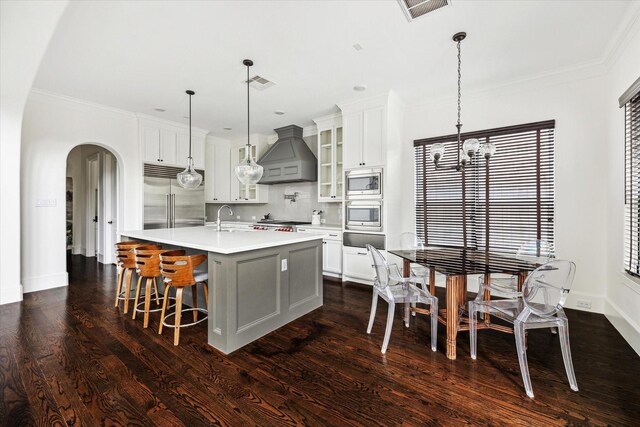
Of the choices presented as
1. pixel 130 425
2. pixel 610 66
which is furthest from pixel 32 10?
pixel 610 66

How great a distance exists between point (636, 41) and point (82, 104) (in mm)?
6929

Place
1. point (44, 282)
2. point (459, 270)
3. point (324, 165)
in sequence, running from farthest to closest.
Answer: point (324, 165), point (44, 282), point (459, 270)

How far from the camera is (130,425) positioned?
1.62 meters

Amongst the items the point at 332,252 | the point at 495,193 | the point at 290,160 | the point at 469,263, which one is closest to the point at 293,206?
the point at 290,160

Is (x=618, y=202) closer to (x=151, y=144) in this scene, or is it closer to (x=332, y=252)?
(x=332, y=252)

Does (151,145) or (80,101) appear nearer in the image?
(80,101)

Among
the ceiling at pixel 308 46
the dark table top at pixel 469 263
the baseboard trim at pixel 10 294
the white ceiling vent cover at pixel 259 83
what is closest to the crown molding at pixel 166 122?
the ceiling at pixel 308 46

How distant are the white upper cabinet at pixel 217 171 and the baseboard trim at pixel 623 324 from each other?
684 centimetres

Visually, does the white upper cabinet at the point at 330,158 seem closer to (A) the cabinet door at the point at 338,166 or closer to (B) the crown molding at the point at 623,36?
(A) the cabinet door at the point at 338,166

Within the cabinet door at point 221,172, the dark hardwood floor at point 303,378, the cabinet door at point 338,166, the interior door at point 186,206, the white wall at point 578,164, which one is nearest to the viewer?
the dark hardwood floor at point 303,378

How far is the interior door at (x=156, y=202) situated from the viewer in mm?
5324

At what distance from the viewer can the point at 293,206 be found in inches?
252

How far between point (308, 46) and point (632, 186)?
135 inches

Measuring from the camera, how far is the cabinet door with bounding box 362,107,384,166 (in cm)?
434
